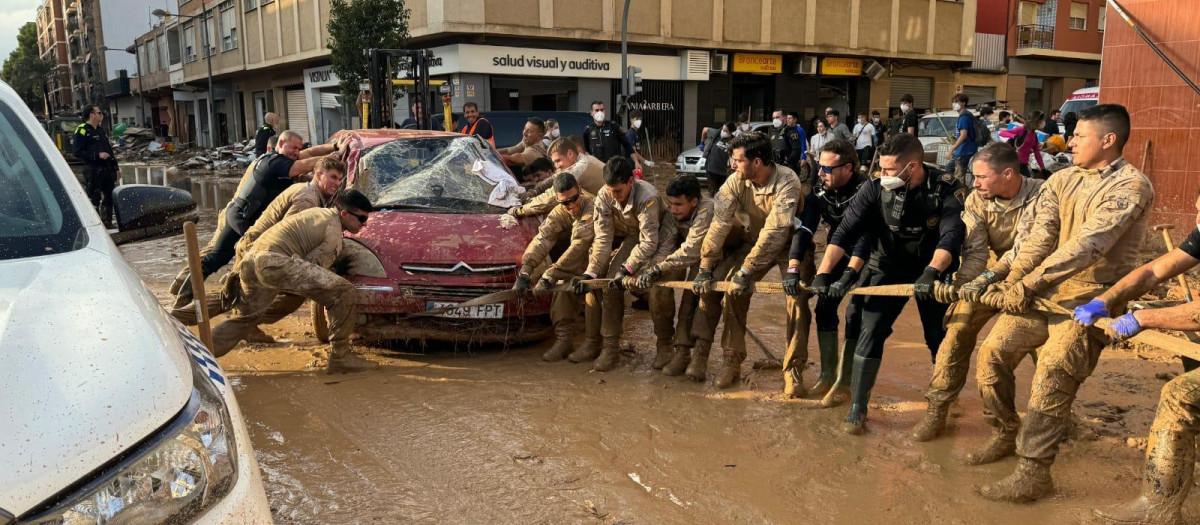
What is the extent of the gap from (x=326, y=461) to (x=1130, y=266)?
4055 mm

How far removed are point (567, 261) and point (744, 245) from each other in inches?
52.1

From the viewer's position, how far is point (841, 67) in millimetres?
29688

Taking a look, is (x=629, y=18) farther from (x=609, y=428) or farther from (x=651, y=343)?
(x=609, y=428)

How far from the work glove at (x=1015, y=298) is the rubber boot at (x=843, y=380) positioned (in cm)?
120

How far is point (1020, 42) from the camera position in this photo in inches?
1300

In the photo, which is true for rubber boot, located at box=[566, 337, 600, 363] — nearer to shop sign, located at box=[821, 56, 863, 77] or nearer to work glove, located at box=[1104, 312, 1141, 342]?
work glove, located at box=[1104, 312, 1141, 342]

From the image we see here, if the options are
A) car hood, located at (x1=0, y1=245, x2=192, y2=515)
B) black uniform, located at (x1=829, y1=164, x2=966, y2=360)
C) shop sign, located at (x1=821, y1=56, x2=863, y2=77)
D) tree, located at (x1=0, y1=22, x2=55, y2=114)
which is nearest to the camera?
car hood, located at (x1=0, y1=245, x2=192, y2=515)

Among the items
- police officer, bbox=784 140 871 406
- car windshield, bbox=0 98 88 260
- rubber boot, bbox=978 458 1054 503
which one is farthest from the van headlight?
police officer, bbox=784 140 871 406

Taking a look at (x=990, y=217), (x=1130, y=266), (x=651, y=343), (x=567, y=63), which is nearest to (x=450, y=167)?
(x=651, y=343)

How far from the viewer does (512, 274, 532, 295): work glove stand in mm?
5957

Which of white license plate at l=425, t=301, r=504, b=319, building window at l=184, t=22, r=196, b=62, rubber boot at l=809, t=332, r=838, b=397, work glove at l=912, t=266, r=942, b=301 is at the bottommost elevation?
rubber boot at l=809, t=332, r=838, b=397

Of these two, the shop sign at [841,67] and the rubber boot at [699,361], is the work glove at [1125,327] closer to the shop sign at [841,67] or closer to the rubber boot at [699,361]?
the rubber boot at [699,361]

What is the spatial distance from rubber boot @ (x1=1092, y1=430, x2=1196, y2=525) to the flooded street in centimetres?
27

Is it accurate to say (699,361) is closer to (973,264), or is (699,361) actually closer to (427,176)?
(973,264)
